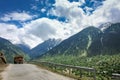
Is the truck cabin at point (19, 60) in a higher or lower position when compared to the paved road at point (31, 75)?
higher

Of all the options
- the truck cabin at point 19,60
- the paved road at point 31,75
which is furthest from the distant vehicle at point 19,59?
the paved road at point 31,75

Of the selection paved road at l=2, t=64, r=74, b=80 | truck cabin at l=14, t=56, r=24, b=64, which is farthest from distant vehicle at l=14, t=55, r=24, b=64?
paved road at l=2, t=64, r=74, b=80

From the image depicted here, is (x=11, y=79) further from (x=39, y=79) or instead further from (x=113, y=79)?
(x=113, y=79)

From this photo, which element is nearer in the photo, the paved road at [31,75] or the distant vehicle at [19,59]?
the paved road at [31,75]

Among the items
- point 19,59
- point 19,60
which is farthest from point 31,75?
point 19,59

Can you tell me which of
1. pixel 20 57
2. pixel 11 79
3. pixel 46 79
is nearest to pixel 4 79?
pixel 11 79

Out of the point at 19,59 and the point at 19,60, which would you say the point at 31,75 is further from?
the point at 19,59

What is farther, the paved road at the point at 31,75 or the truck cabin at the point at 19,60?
the truck cabin at the point at 19,60

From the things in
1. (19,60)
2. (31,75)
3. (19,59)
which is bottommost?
(31,75)

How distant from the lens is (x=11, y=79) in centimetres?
2008

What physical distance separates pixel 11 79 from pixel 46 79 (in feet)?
11.0

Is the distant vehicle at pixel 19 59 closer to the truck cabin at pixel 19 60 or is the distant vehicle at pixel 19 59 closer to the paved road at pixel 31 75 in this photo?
the truck cabin at pixel 19 60

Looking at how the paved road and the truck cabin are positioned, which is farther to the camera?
the truck cabin

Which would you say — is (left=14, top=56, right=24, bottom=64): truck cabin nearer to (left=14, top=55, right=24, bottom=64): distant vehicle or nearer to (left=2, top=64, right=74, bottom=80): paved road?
(left=14, top=55, right=24, bottom=64): distant vehicle
